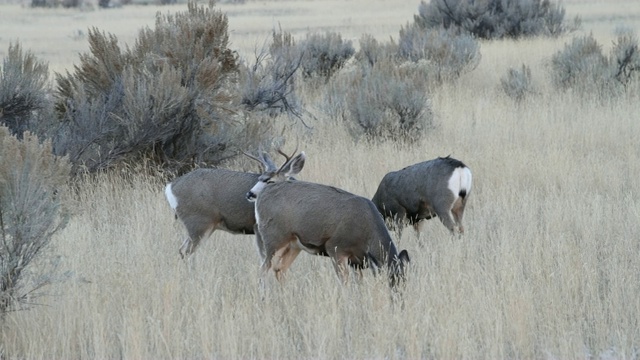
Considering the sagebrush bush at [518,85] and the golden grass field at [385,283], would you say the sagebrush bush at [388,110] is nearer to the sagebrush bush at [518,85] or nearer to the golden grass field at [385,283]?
the golden grass field at [385,283]

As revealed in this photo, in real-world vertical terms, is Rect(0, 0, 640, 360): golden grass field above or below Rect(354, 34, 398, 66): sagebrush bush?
above

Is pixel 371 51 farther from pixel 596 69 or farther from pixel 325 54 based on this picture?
pixel 596 69

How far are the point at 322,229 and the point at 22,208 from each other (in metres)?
2.15

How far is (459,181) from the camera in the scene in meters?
9.06

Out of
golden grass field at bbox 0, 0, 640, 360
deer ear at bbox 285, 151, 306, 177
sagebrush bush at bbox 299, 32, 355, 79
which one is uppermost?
deer ear at bbox 285, 151, 306, 177

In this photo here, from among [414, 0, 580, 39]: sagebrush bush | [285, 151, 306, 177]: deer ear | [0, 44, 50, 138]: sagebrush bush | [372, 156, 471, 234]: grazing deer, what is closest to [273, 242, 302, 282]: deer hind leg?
[285, 151, 306, 177]: deer ear

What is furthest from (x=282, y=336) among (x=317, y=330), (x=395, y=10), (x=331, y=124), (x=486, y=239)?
(x=395, y=10)

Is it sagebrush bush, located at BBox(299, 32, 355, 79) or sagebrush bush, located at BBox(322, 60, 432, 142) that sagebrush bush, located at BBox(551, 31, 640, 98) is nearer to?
sagebrush bush, located at BBox(322, 60, 432, 142)

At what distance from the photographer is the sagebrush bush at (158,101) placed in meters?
11.3

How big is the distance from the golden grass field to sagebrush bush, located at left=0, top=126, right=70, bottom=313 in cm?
23

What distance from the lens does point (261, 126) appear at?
1234 cm

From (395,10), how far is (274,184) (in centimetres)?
5663

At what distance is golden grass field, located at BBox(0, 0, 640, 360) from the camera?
20.6 ft

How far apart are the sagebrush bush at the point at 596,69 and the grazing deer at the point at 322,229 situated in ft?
38.5
